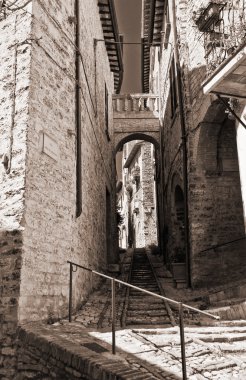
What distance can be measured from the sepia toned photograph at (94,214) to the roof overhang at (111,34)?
6.9 inches

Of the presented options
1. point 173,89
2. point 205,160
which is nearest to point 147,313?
point 205,160

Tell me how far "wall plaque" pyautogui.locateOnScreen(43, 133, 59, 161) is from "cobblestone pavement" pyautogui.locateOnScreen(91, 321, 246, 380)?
2.89 meters

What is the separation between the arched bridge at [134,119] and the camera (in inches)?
662

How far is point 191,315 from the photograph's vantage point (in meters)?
7.14

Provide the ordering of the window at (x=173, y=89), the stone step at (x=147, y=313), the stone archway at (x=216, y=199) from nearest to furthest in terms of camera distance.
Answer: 1. the stone step at (x=147, y=313)
2. the stone archway at (x=216, y=199)
3. the window at (x=173, y=89)

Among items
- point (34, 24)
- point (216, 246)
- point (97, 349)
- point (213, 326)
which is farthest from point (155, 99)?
point (97, 349)

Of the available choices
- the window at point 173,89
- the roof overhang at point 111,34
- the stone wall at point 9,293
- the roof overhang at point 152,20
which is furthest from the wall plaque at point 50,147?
the roof overhang at point 111,34

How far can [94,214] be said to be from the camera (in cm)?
963

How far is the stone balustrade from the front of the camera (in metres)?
17.0

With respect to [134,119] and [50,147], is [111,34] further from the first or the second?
[50,147]

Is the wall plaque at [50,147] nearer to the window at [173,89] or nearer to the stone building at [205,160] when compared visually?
the stone building at [205,160]

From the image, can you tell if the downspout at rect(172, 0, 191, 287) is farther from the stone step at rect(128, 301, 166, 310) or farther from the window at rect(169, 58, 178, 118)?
Answer: the stone step at rect(128, 301, 166, 310)

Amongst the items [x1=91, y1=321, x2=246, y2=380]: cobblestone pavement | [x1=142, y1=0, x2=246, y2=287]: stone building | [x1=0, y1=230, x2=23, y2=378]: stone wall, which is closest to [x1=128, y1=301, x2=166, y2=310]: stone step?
[x1=91, y1=321, x2=246, y2=380]: cobblestone pavement

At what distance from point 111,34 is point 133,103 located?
359 centimetres
